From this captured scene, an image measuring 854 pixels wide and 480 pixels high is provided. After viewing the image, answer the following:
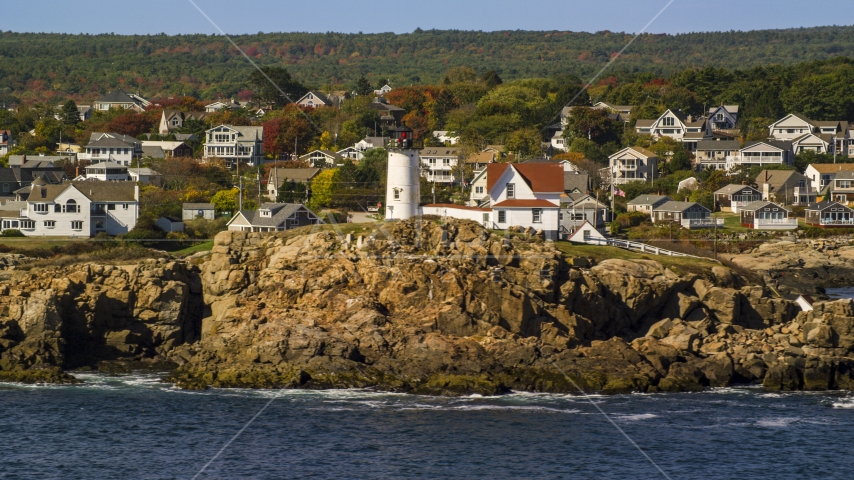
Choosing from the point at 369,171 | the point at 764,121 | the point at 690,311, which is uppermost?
the point at 764,121

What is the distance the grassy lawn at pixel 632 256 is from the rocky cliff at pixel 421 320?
2.80 ft

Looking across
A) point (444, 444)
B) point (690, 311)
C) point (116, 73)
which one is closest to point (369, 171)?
point (690, 311)

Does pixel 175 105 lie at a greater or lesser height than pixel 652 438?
greater

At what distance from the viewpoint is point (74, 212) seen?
57.8m

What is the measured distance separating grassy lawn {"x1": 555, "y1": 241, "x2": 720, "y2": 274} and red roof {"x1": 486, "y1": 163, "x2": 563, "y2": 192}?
312cm

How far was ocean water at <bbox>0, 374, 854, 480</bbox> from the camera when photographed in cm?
3189

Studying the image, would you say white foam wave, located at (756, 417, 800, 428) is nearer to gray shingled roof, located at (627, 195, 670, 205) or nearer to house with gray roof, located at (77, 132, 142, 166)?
gray shingled roof, located at (627, 195, 670, 205)

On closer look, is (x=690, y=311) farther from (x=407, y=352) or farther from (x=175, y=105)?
(x=175, y=105)

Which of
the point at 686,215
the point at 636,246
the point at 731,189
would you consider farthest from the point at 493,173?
the point at 731,189

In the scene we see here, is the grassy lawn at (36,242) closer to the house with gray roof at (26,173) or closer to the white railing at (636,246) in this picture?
the house with gray roof at (26,173)

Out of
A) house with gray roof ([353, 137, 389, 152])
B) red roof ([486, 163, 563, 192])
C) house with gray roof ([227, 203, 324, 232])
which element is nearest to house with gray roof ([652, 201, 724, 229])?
red roof ([486, 163, 563, 192])

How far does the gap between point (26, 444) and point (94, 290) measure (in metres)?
10.1

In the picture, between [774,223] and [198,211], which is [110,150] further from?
[774,223]

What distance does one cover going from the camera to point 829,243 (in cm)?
6756
